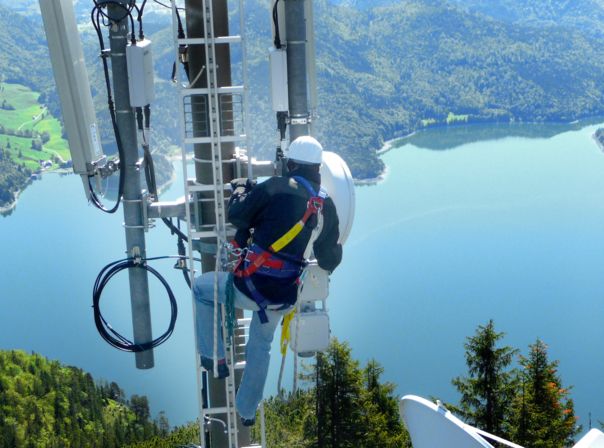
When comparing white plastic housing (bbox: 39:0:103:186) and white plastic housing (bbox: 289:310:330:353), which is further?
white plastic housing (bbox: 289:310:330:353)

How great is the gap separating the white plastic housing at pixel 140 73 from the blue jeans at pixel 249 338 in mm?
914

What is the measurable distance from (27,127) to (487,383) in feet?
263

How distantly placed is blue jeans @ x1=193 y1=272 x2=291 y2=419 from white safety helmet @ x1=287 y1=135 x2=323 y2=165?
2.08 ft

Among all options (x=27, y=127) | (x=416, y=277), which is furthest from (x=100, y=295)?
(x=27, y=127)

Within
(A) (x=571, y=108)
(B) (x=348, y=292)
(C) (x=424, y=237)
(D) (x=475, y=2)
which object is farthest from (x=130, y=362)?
(D) (x=475, y=2)

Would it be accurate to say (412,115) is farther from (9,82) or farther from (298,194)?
(298,194)

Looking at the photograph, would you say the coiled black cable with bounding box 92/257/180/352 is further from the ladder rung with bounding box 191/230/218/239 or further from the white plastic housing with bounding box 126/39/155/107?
the white plastic housing with bounding box 126/39/155/107

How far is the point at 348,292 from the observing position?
46531 mm

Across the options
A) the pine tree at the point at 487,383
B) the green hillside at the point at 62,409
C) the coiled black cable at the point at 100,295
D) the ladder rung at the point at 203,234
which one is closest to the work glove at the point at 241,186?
the ladder rung at the point at 203,234

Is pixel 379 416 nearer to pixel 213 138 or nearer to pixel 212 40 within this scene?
pixel 213 138

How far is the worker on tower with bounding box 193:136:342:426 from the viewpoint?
3494 mm

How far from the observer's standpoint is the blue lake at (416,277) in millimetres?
40219

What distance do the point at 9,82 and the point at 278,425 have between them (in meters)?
87.4

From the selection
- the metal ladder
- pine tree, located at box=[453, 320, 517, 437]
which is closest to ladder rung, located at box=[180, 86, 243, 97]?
the metal ladder
